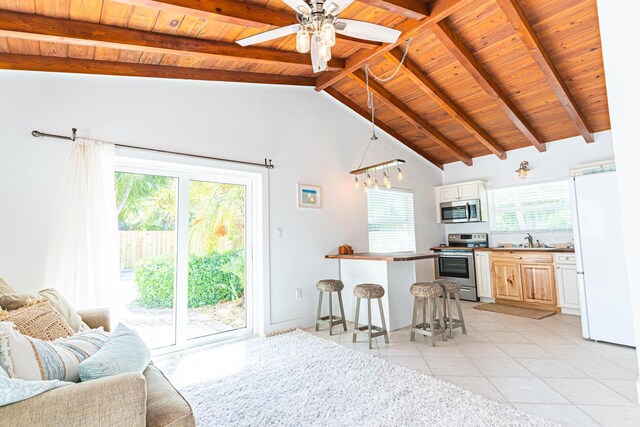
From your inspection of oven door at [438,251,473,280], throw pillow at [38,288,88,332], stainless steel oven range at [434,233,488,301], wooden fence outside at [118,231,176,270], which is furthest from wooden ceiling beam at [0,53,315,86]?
oven door at [438,251,473,280]

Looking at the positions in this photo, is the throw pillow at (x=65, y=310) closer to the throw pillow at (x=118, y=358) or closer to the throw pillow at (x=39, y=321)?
the throw pillow at (x=39, y=321)

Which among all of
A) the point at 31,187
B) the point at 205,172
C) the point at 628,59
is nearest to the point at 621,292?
the point at 628,59

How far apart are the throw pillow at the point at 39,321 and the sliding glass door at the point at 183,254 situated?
1.46 metres

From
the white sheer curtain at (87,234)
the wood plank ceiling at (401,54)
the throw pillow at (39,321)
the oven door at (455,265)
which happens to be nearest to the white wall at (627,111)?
the throw pillow at (39,321)

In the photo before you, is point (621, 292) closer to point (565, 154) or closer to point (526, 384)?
point (526, 384)

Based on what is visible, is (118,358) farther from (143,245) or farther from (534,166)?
(534,166)

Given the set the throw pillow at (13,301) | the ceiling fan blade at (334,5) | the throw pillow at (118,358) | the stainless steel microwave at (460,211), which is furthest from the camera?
the stainless steel microwave at (460,211)

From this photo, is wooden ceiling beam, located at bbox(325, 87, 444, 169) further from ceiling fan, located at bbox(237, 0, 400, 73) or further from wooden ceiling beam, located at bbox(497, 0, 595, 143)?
ceiling fan, located at bbox(237, 0, 400, 73)

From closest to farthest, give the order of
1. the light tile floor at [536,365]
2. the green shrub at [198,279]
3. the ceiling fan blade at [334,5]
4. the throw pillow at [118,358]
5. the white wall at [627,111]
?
the white wall at [627,111] < the throw pillow at [118,358] < the ceiling fan blade at [334,5] < the light tile floor at [536,365] < the green shrub at [198,279]

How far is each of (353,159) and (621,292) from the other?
3537 mm

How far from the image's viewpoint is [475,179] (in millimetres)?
6090

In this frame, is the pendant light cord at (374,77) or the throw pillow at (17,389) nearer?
the throw pillow at (17,389)

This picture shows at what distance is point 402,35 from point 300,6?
6.08 feet

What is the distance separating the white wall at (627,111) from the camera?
0.60 m
